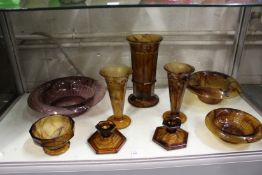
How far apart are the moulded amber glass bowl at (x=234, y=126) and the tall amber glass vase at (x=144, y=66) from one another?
24cm

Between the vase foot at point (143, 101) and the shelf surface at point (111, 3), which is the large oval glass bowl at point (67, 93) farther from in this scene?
the shelf surface at point (111, 3)

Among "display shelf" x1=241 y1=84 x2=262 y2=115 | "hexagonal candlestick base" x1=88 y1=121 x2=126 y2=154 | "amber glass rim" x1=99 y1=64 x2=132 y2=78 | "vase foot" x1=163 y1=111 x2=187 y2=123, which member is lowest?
"display shelf" x1=241 y1=84 x2=262 y2=115

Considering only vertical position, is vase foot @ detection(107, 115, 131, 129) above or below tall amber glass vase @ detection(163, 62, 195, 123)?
below

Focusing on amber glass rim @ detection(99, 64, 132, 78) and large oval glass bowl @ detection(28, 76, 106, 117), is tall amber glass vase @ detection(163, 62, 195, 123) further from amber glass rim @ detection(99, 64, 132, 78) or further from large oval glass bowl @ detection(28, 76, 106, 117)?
large oval glass bowl @ detection(28, 76, 106, 117)

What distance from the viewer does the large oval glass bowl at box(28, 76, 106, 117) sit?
2.76ft

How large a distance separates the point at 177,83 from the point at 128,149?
25cm

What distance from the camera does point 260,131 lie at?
0.69 m

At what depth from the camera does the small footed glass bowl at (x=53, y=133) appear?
0.65 meters

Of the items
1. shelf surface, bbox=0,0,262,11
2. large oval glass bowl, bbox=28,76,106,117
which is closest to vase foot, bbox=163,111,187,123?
large oval glass bowl, bbox=28,76,106,117

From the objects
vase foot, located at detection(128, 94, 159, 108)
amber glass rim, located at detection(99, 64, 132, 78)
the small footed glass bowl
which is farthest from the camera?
vase foot, located at detection(128, 94, 159, 108)

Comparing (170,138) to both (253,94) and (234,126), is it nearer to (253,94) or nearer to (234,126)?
(234,126)

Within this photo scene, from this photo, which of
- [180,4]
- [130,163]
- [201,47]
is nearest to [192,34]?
[201,47]

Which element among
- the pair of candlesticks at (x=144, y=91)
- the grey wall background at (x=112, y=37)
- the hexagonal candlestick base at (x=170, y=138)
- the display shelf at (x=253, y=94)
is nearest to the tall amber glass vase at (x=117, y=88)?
the pair of candlesticks at (x=144, y=91)

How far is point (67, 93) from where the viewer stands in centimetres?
93
